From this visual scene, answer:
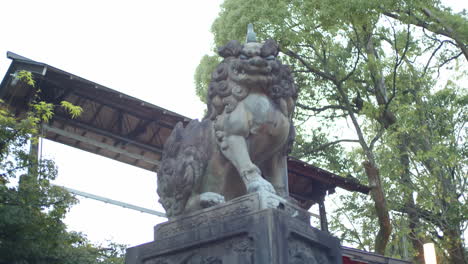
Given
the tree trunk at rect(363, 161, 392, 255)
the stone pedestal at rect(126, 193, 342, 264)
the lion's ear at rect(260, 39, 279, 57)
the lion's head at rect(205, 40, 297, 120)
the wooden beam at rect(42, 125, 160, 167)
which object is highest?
the wooden beam at rect(42, 125, 160, 167)

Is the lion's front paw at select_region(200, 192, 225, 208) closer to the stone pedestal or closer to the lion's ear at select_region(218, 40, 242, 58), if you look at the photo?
the stone pedestal

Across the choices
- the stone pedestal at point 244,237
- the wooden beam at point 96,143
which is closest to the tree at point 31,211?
the stone pedestal at point 244,237

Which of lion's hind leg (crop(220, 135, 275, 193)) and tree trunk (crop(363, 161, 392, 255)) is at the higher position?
tree trunk (crop(363, 161, 392, 255))

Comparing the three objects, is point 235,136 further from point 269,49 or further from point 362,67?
point 362,67

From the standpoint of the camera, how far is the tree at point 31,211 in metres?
8.96

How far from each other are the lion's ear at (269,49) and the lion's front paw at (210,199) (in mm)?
1540

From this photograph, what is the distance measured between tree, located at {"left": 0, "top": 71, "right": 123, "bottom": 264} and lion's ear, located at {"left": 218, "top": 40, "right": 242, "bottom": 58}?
393 cm

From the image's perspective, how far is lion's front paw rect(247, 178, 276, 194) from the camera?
6102mm

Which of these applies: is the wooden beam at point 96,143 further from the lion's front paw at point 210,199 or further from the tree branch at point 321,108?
the lion's front paw at point 210,199

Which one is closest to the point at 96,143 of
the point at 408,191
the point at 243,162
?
the point at 408,191

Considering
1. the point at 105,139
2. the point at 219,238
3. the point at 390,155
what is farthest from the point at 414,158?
the point at 219,238

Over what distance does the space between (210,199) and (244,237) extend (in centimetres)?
64

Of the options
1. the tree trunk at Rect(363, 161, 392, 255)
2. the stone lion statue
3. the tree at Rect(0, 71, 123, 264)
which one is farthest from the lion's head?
the tree trunk at Rect(363, 161, 392, 255)

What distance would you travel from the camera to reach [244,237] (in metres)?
5.98
